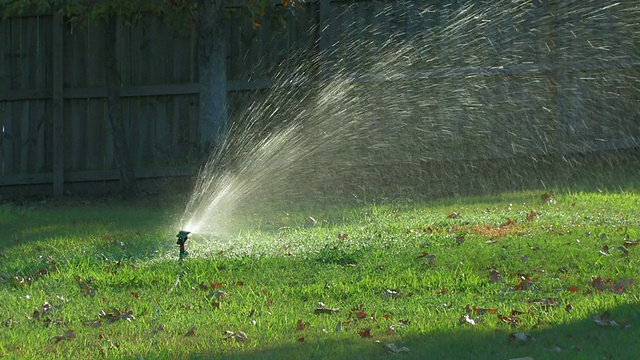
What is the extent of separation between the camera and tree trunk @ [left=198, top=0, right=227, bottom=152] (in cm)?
1134

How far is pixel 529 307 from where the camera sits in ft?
20.0

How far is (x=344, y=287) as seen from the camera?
687 centimetres

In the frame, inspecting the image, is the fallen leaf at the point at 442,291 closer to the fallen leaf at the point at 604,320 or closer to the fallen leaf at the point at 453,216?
the fallen leaf at the point at 604,320

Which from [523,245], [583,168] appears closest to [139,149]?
[583,168]

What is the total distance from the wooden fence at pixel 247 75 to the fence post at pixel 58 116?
12mm

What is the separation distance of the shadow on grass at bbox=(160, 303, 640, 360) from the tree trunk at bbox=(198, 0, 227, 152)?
235 inches

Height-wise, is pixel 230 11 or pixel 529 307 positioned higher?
pixel 230 11

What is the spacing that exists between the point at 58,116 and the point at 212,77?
2.68m

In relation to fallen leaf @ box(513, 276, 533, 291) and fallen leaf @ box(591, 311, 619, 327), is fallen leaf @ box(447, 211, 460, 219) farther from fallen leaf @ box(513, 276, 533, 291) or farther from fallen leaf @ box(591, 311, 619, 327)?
fallen leaf @ box(591, 311, 619, 327)

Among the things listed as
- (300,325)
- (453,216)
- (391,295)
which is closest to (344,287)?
(391,295)

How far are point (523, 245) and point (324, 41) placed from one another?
5.78m

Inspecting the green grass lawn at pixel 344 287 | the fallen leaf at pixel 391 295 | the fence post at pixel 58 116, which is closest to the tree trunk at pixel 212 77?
the green grass lawn at pixel 344 287

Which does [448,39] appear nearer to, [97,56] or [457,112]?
[457,112]

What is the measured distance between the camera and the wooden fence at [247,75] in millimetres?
13109
